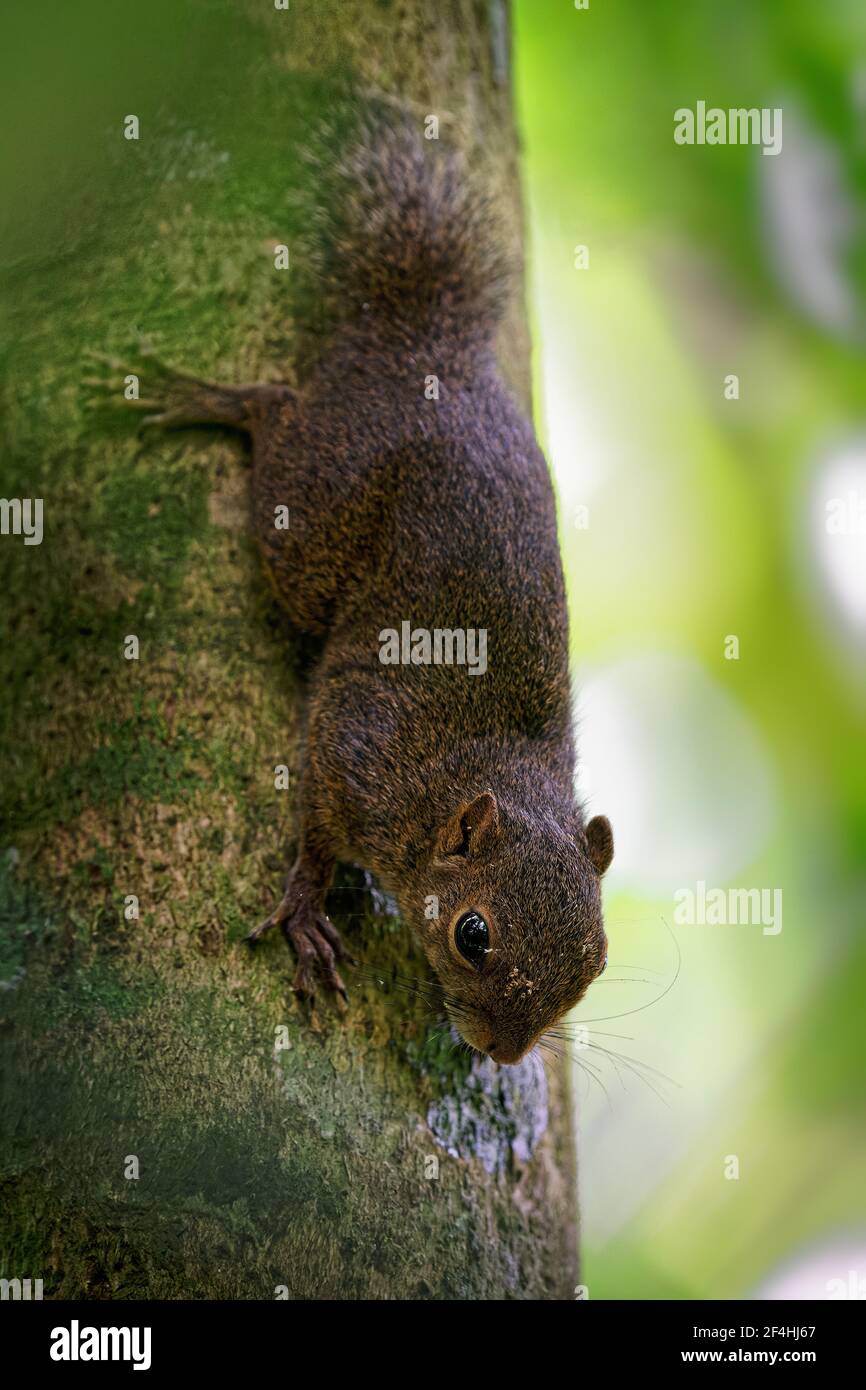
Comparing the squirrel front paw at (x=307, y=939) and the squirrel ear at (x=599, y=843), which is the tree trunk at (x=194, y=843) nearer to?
the squirrel front paw at (x=307, y=939)

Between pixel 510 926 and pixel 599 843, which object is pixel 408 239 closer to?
pixel 599 843

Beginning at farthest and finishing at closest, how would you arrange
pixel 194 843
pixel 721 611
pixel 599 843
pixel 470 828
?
pixel 721 611 < pixel 599 843 < pixel 470 828 < pixel 194 843

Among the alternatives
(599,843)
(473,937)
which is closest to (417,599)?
(599,843)

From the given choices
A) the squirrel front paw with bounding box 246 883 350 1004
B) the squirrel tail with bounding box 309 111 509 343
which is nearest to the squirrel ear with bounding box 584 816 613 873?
the squirrel front paw with bounding box 246 883 350 1004

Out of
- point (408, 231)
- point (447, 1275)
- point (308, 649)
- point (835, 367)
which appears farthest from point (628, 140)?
point (447, 1275)

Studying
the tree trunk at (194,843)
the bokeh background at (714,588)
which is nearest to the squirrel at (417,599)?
the tree trunk at (194,843)

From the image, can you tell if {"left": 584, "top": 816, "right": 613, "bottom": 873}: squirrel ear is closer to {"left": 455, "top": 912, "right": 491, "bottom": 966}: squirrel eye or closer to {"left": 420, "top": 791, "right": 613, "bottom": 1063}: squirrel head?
{"left": 420, "top": 791, "right": 613, "bottom": 1063}: squirrel head
